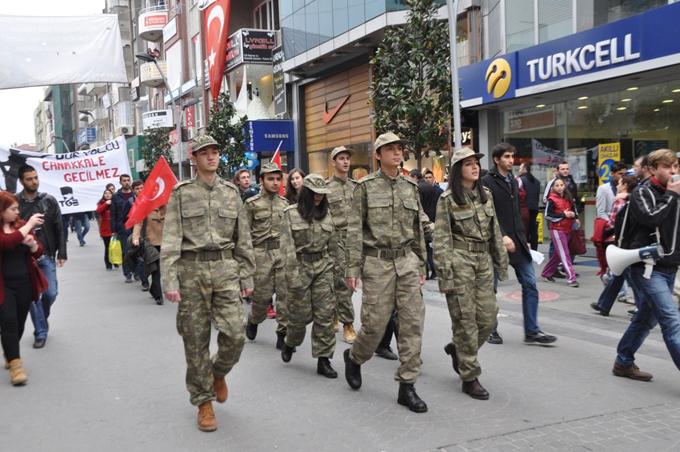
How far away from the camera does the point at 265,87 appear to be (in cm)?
2941

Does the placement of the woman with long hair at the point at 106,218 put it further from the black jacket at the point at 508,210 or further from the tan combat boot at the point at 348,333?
the black jacket at the point at 508,210

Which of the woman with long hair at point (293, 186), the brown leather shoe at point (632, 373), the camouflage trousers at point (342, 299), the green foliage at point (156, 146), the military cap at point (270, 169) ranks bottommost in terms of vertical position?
the brown leather shoe at point (632, 373)

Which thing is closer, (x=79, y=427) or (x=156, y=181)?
(x=79, y=427)

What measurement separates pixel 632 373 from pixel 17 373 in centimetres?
533

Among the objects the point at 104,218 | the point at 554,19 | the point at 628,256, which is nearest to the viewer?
the point at 628,256

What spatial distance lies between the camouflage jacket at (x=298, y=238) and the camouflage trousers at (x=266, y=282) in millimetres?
705

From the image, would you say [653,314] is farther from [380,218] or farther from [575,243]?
[575,243]

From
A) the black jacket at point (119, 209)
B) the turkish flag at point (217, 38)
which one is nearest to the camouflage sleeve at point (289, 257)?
the black jacket at point (119, 209)

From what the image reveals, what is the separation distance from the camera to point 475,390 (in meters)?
5.26

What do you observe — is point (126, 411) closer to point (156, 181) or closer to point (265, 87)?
point (156, 181)

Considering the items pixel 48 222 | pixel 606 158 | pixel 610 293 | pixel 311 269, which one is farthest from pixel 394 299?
pixel 606 158

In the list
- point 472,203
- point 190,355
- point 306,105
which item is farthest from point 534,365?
point 306,105

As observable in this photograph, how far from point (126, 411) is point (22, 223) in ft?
7.95

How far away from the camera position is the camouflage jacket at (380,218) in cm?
517
